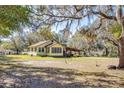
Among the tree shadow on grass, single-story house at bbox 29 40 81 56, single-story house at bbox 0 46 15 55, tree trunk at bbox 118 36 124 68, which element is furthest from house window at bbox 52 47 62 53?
tree trunk at bbox 118 36 124 68

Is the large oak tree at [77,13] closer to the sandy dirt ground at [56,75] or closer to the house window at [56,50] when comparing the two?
the house window at [56,50]

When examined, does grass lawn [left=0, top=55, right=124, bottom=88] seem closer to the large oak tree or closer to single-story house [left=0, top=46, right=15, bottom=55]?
single-story house [left=0, top=46, right=15, bottom=55]

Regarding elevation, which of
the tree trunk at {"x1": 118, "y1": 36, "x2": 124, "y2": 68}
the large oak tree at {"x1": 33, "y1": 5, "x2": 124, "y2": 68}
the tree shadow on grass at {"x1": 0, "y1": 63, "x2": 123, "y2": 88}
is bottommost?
the tree shadow on grass at {"x1": 0, "y1": 63, "x2": 123, "y2": 88}

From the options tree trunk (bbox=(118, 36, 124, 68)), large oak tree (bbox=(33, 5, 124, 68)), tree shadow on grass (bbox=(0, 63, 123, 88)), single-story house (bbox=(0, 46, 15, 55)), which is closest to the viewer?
tree shadow on grass (bbox=(0, 63, 123, 88))

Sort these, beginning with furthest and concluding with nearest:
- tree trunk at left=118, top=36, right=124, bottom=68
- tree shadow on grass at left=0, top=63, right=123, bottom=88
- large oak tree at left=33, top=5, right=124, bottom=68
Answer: tree trunk at left=118, top=36, right=124, bottom=68 < large oak tree at left=33, top=5, right=124, bottom=68 < tree shadow on grass at left=0, top=63, right=123, bottom=88

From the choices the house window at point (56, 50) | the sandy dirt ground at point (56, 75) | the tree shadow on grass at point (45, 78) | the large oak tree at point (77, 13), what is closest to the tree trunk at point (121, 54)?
the large oak tree at point (77, 13)

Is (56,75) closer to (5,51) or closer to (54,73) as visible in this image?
(54,73)
